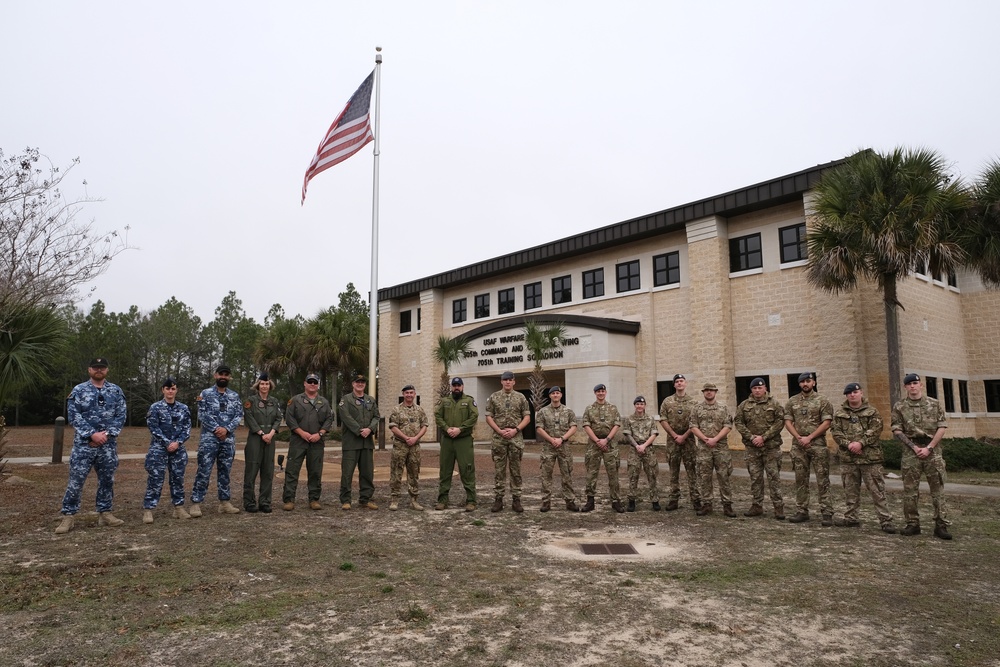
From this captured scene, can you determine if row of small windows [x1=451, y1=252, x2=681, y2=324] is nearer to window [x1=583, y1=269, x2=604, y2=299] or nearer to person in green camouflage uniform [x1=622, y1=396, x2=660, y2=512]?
window [x1=583, y1=269, x2=604, y2=299]

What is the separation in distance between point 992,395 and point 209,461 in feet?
86.2

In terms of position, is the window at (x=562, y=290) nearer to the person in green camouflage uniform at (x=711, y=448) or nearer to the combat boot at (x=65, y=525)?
the person in green camouflage uniform at (x=711, y=448)

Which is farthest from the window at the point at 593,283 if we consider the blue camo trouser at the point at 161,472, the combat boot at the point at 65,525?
the combat boot at the point at 65,525

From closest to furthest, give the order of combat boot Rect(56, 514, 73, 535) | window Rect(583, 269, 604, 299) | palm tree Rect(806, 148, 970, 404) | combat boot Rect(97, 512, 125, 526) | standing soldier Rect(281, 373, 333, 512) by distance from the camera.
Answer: combat boot Rect(56, 514, 73, 535) < combat boot Rect(97, 512, 125, 526) < standing soldier Rect(281, 373, 333, 512) < palm tree Rect(806, 148, 970, 404) < window Rect(583, 269, 604, 299)

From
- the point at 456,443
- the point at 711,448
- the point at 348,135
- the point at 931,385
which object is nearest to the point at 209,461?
the point at 456,443

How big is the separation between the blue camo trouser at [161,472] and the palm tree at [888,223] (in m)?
14.8

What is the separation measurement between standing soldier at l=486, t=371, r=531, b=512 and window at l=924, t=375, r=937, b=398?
1742cm

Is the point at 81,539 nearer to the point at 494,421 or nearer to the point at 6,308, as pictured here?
the point at 494,421

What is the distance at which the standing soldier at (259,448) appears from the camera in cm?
927

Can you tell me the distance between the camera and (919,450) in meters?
7.68

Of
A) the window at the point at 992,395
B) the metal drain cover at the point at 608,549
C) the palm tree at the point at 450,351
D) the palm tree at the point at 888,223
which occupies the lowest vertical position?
the metal drain cover at the point at 608,549

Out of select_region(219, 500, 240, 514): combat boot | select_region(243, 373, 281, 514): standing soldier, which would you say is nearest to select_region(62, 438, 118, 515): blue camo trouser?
select_region(219, 500, 240, 514): combat boot

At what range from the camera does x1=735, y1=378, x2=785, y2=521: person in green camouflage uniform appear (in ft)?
29.4

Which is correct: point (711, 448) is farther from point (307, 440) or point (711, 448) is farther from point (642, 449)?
point (307, 440)
